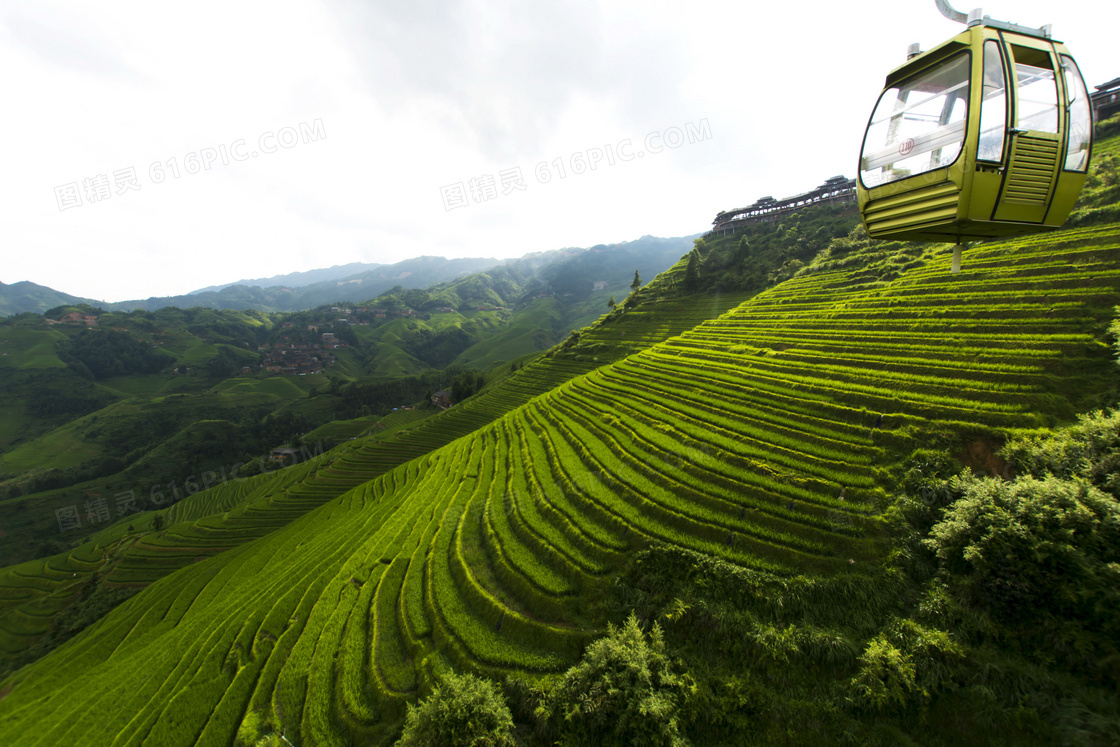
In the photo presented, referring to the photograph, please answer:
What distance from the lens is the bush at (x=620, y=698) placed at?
1009cm

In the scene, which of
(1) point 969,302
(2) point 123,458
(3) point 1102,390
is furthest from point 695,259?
(2) point 123,458

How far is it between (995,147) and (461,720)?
623 inches

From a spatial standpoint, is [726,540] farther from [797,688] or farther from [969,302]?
[969,302]

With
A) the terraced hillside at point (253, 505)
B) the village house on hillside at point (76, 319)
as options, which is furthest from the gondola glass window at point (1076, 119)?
the village house on hillside at point (76, 319)

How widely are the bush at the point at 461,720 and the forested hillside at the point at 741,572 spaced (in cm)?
9

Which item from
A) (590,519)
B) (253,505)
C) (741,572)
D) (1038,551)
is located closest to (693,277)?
(590,519)

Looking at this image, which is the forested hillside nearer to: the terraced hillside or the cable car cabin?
the terraced hillside

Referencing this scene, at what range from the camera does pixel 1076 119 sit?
4.48m

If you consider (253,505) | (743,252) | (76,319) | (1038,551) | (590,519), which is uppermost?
(76,319)

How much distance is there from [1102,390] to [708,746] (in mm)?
19322

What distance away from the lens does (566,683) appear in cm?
1138

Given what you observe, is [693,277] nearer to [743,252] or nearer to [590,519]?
[743,252]

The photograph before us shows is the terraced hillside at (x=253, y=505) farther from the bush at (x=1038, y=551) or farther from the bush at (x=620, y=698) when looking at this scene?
the bush at (x=1038, y=551)

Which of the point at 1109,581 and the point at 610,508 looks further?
the point at 610,508
